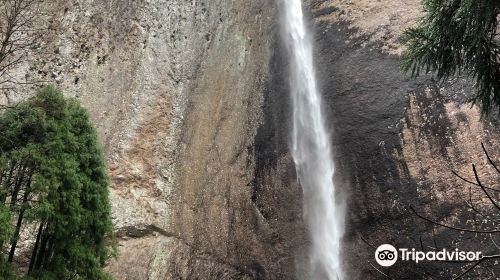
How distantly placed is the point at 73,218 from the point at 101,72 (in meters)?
12.2

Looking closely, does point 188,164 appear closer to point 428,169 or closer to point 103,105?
point 103,105

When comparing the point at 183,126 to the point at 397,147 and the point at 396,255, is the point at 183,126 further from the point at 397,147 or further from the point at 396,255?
the point at 396,255

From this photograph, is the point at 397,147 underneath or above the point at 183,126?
underneath

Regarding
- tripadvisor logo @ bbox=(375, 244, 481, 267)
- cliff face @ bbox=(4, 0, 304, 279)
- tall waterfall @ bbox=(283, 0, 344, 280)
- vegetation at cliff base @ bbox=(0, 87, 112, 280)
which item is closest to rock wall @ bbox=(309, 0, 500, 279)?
tripadvisor logo @ bbox=(375, 244, 481, 267)

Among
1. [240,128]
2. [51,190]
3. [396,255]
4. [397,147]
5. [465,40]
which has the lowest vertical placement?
[51,190]

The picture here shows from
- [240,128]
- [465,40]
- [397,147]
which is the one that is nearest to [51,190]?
[465,40]

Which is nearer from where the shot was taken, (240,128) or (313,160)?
(313,160)

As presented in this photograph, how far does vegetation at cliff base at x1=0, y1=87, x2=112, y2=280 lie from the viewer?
307 inches

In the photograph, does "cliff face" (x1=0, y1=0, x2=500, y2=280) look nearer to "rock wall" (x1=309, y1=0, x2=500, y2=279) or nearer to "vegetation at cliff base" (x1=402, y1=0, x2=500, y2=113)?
"rock wall" (x1=309, y1=0, x2=500, y2=279)

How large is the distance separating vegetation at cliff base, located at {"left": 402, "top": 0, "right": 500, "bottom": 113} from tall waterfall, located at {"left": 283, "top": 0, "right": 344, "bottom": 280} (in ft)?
24.4

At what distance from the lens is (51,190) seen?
7.96 meters

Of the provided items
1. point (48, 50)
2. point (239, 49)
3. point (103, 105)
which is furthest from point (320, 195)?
point (48, 50)

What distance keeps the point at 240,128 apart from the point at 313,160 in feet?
10.8

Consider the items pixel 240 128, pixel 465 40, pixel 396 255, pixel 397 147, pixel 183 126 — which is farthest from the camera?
pixel 183 126
